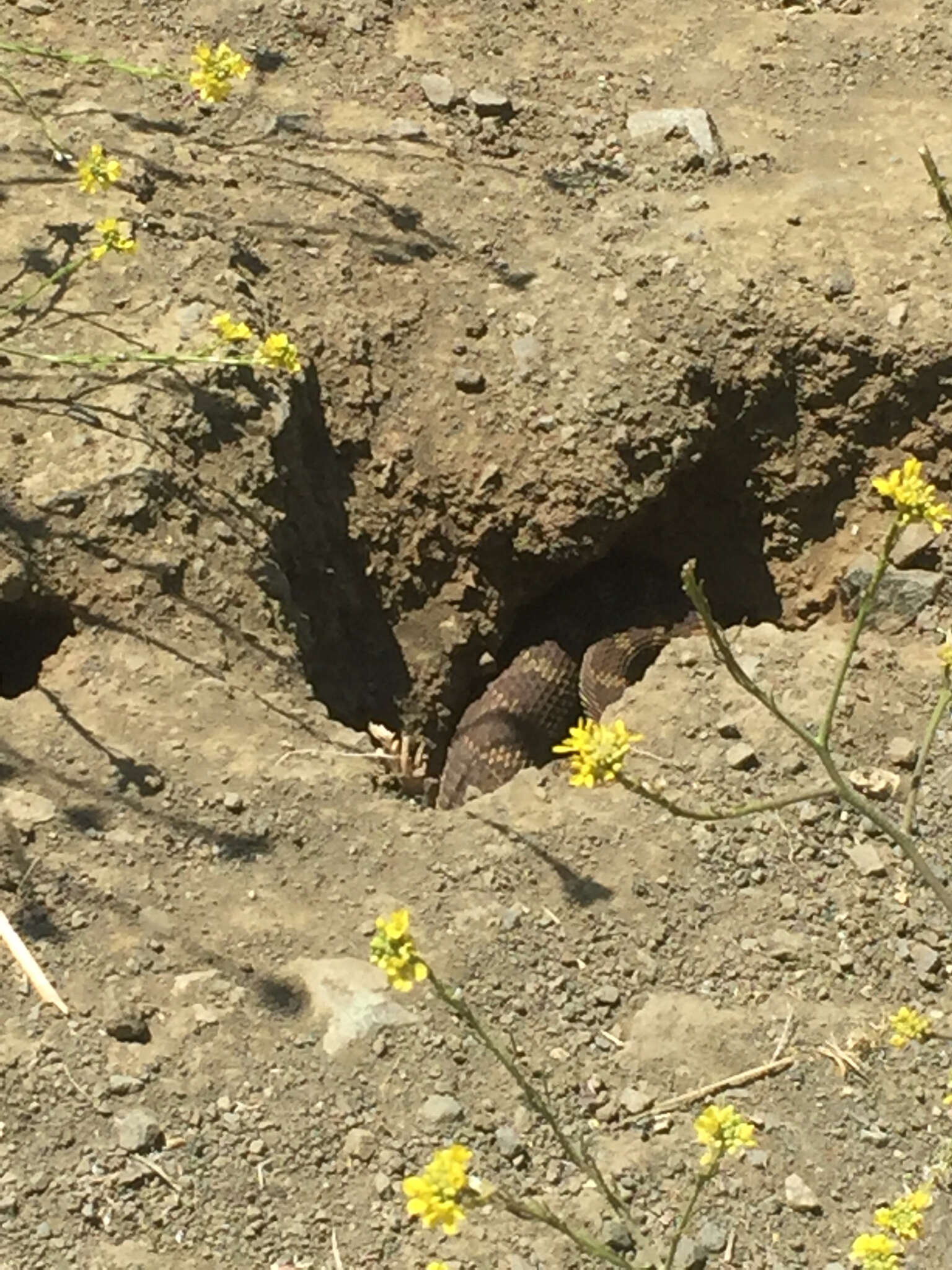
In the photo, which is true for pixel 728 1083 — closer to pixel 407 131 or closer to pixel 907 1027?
pixel 907 1027

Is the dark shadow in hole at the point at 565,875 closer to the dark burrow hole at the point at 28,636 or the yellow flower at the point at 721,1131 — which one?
the dark burrow hole at the point at 28,636

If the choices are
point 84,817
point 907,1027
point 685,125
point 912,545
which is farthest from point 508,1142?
point 685,125

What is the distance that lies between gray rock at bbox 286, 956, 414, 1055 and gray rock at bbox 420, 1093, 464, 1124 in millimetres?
183

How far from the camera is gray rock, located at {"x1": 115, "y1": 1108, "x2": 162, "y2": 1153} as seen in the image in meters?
3.06

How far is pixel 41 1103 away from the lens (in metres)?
3.11

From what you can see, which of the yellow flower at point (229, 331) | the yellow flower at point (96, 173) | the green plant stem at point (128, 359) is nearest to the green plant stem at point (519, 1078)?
the green plant stem at point (128, 359)

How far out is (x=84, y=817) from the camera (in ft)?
11.7

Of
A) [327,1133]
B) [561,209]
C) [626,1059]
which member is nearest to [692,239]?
[561,209]

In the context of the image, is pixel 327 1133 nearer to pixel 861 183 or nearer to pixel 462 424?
pixel 462 424

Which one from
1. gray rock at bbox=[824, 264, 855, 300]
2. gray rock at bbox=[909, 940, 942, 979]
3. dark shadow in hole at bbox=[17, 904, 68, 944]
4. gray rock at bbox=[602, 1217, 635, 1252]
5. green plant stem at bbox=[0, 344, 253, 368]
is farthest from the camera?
gray rock at bbox=[824, 264, 855, 300]

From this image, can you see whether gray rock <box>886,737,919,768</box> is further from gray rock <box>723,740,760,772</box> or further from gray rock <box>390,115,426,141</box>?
gray rock <box>390,115,426,141</box>

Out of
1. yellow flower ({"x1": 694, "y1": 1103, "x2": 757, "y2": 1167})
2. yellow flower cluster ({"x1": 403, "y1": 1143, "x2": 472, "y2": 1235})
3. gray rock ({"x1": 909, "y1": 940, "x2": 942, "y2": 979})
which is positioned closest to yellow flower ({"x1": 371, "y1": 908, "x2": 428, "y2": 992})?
yellow flower cluster ({"x1": 403, "y1": 1143, "x2": 472, "y2": 1235})

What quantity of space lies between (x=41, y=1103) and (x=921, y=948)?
1.92 metres

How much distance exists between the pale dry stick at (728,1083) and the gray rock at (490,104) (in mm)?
3378
